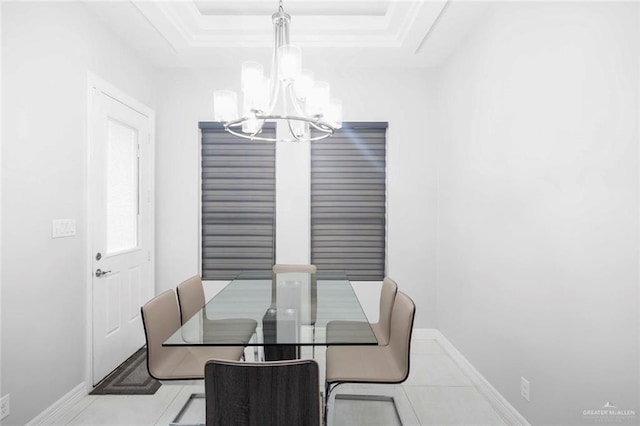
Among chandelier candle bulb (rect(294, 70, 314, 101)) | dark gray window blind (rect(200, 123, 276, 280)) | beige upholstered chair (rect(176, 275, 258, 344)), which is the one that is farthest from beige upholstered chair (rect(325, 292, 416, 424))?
dark gray window blind (rect(200, 123, 276, 280))

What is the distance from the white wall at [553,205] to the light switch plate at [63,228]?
9.33ft

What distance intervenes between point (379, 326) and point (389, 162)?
1.69 meters

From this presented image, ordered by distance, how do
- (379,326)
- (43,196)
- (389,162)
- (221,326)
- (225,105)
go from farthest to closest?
(389,162)
(379,326)
(43,196)
(225,105)
(221,326)

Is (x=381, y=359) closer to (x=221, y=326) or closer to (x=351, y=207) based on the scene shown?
(x=221, y=326)

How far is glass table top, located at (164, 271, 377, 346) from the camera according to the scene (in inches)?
61.0

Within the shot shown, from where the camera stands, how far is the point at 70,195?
7.22ft

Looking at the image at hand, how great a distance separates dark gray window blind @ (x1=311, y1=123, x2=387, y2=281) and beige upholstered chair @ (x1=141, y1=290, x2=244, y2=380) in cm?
161

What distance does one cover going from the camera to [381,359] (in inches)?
76.3

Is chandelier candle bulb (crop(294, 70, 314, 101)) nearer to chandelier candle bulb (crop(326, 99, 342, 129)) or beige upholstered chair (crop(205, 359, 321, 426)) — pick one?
chandelier candle bulb (crop(326, 99, 342, 129))

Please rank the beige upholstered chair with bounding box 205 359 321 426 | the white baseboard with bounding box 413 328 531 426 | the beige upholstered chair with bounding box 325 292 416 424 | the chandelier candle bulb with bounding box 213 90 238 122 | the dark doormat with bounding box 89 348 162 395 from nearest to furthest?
the beige upholstered chair with bounding box 205 359 321 426 → the beige upholstered chair with bounding box 325 292 416 424 → the chandelier candle bulb with bounding box 213 90 238 122 → the white baseboard with bounding box 413 328 531 426 → the dark doormat with bounding box 89 348 162 395

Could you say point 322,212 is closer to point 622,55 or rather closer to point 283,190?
point 283,190

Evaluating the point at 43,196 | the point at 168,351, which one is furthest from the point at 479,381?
the point at 43,196

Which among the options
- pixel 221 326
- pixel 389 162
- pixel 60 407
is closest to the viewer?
pixel 221 326

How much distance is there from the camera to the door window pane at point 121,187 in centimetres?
268
